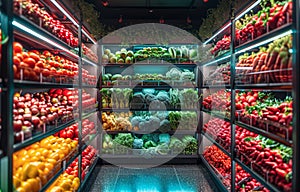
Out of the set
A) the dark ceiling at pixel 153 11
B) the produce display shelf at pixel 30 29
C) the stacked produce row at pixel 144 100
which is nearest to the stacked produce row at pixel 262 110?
the stacked produce row at pixel 144 100

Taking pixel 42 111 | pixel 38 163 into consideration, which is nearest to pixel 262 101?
pixel 42 111

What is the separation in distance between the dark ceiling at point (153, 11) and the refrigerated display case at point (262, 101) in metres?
1.22

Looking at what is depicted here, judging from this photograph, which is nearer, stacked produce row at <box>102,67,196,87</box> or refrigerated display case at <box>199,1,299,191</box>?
refrigerated display case at <box>199,1,299,191</box>

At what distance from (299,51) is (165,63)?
4.35 meters

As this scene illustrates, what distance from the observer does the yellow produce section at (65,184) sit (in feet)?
11.4

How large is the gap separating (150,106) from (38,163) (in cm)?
376

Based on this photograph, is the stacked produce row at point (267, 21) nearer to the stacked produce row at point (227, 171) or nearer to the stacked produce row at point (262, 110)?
the stacked produce row at point (262, 110)

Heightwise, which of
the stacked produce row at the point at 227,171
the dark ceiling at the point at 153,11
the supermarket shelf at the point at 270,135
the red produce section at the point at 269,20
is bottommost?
the stacked produce row at the point at 227,171

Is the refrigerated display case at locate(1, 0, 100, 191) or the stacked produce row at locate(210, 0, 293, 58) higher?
the stacked produce row at locate(210, 0, 293, 58)

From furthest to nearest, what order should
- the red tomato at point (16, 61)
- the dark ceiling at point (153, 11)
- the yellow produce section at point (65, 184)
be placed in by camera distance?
the dark ceiling at point (153, 11) → the yellow produce section at point (65, 184) → the red tomato at point (16, 61)

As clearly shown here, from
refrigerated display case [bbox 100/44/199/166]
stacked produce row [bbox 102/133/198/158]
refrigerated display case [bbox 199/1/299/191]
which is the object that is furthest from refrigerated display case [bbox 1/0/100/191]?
refrigerated display case [bbox 199/1/299/191]

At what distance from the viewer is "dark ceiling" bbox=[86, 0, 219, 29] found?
590 cm

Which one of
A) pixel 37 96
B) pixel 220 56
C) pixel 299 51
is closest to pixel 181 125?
pixel 220 56

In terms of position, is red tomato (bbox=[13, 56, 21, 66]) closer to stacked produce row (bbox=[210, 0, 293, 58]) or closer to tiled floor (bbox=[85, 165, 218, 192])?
stacked produce row (bbox=[210, 0, 293, 58])
